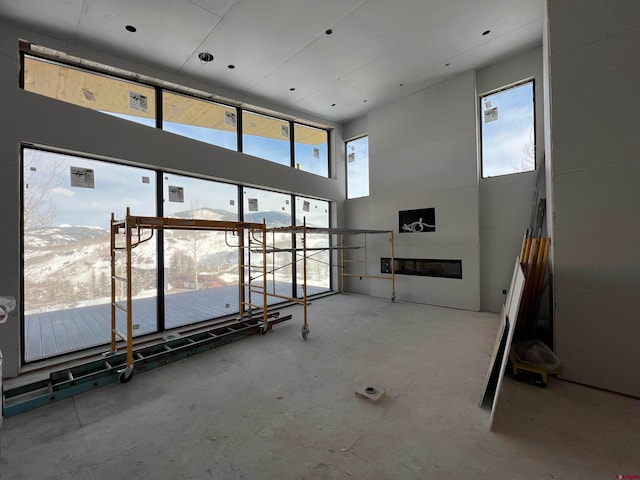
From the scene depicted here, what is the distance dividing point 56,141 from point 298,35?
3088 millimetres

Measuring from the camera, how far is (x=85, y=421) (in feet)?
6.27

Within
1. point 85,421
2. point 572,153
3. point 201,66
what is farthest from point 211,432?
point 201,66

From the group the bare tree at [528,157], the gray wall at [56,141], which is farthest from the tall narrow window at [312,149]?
the bare tree at [528,157]

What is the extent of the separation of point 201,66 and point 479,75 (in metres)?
4.61

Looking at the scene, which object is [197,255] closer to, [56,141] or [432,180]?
[56,141]

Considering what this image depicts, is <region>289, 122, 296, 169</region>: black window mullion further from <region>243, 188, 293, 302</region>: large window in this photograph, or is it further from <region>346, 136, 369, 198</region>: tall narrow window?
<region>346, 136, 369, 198</region>: tall narrow window

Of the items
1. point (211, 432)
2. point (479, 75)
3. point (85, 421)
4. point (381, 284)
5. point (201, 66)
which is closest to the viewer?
point (211, 432)

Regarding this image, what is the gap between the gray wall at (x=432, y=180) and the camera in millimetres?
4664

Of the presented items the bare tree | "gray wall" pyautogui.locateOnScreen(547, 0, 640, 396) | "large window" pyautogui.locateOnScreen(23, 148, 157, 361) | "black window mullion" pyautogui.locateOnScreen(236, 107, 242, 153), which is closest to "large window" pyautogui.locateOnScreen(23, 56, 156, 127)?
"large window" pyautogui.locateOnScreen(23, 148, 157, 361)

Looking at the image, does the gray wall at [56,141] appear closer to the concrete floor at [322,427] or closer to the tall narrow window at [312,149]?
the concrete floor at [322,427]

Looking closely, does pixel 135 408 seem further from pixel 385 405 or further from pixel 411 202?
pixel 411 202

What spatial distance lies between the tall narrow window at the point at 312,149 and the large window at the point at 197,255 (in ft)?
6.24

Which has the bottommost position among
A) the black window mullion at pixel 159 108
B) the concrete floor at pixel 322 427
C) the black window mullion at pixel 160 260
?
the concrete floor at pixel 322 427

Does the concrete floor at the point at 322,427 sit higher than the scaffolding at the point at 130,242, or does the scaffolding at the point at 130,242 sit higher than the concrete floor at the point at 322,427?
the scaffolding at the point at 130,242
